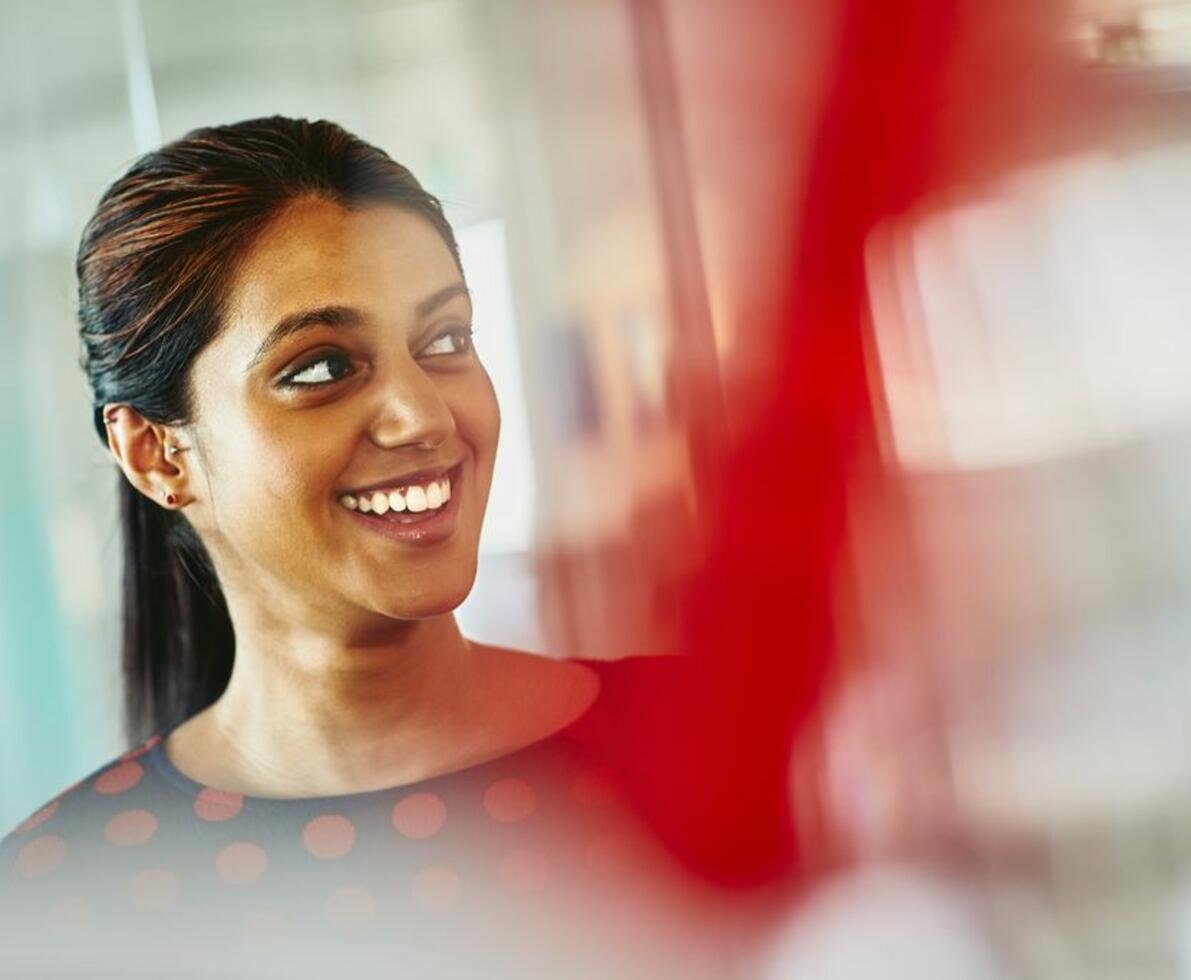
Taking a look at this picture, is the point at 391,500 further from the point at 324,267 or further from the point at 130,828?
the point at 130,828

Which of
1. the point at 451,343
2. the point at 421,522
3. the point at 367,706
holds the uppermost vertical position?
the point at 451,343

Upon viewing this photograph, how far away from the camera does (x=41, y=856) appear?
79 cm

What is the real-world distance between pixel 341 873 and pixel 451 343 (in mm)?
338

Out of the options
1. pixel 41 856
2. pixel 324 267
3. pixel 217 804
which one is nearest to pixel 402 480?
pixel 324 267

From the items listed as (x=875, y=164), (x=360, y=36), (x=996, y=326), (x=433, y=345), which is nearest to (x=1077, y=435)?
(x=996, y=326)

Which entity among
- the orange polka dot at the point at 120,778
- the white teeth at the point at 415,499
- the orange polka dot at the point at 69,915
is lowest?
the orange polka dot at the point at 69,915

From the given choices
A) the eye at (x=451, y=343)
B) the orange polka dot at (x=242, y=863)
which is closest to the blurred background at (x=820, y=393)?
the eye at (x=451, y=343)

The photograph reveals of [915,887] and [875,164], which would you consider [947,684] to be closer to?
[915,887]

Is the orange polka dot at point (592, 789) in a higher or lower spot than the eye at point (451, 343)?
lower

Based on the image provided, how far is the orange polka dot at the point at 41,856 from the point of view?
2.57ft

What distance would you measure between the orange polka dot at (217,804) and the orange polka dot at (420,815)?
102 mm

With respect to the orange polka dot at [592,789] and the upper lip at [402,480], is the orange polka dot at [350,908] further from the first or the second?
the upper lip at [402,480]

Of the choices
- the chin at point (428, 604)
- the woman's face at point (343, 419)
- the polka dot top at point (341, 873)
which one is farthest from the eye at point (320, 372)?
the polka dot top at point (341, 873)

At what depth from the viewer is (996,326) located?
79 cm
